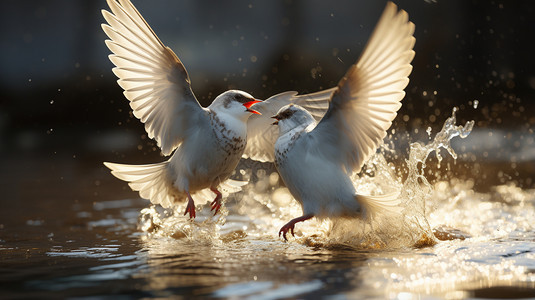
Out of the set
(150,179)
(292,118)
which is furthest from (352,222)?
(150,179)

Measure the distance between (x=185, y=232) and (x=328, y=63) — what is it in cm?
800

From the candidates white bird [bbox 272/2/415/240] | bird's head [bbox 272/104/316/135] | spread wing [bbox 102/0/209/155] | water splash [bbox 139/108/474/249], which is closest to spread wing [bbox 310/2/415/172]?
white bird [bbox 272/2/415/240]

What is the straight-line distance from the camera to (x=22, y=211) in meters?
5.89

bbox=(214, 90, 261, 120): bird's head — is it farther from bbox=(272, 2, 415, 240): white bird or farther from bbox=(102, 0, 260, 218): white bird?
bbox=(272, 2, 415, 240): white bird

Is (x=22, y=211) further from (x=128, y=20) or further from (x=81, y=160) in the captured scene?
(x=81, y=160)

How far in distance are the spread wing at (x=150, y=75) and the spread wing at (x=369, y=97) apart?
36.7 inches

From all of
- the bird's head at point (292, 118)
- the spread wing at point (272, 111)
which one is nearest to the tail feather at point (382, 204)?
the bird's head at point (292, 118)

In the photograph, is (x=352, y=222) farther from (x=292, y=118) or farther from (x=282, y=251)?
(x=292, y=118)

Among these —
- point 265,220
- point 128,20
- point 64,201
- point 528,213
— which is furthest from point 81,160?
point 528,213

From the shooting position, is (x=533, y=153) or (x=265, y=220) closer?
(x=265, y=220)

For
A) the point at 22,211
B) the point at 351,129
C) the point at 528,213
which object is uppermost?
the point at 351,129

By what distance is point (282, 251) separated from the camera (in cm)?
387

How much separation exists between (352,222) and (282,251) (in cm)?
53

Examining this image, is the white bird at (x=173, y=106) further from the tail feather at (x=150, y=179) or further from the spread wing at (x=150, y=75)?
the tail feather at (x=150, y=179)
